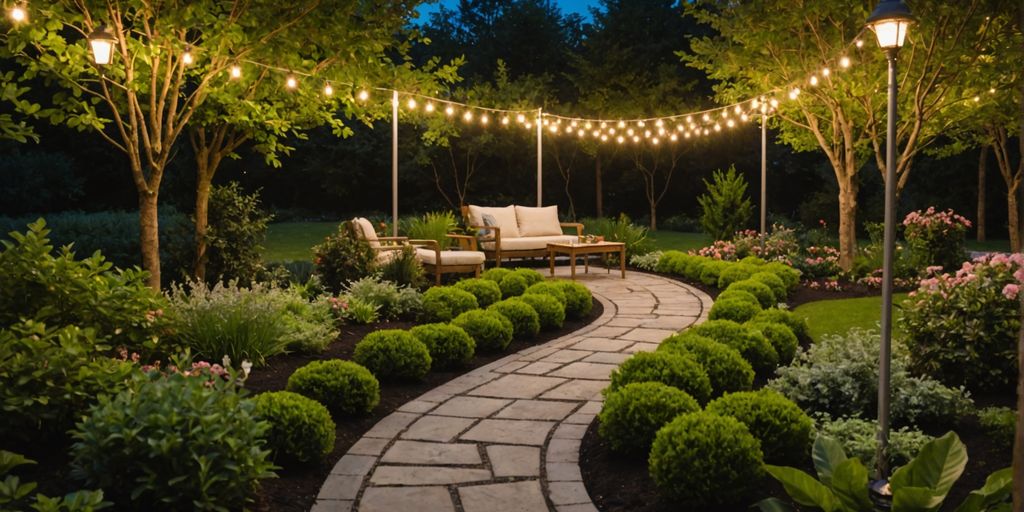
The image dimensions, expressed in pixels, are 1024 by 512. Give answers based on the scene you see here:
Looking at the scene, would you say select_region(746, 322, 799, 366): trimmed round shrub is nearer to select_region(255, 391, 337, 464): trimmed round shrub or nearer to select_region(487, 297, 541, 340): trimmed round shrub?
select_region(487, 297, 541, 340): trimmed round shrub

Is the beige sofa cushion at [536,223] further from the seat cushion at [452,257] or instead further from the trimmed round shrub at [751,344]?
the trimmed round shrub at [751,344]

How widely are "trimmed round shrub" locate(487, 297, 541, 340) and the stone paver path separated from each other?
231 millimetres

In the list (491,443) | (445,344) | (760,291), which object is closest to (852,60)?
(760,291)

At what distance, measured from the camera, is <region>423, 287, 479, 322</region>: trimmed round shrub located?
253 inches

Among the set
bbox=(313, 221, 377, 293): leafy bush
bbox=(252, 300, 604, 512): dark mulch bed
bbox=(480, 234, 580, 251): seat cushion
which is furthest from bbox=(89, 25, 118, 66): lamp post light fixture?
bbox=(480, 234, 580, 251): seat cushion

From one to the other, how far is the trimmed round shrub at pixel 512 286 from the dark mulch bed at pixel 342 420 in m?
0.75

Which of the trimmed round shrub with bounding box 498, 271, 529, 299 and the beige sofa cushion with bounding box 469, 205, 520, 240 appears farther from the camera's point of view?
the beige sofa cushion with bounding box 469, 205, 520, 240

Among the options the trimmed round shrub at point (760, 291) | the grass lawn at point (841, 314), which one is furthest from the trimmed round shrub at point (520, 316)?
the grass lawn at point (841, 314)

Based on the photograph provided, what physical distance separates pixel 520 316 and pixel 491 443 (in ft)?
8.21

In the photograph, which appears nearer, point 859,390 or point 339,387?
point 859,390

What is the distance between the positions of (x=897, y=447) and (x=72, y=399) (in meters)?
3.23

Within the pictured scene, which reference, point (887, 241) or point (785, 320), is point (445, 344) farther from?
point (887, 241)

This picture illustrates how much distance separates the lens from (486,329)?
5504mm

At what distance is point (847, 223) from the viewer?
1008 cm
